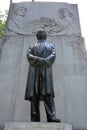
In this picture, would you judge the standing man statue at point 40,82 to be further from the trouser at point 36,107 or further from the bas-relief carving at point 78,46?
the bas-relief carving at point 78,46

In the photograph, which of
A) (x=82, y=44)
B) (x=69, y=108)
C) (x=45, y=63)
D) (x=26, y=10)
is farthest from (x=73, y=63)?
(x=26, y=10)

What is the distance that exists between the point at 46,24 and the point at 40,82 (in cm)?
372

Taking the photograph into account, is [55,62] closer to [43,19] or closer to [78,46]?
[78,46]

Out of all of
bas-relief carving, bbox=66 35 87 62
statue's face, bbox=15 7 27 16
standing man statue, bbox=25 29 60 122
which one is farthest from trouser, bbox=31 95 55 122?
statue's face, bbox=15 7 27 16

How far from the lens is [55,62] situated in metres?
8.33

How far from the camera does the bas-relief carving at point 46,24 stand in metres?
9.21

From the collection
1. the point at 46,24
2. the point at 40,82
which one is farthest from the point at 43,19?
the point at 40,82

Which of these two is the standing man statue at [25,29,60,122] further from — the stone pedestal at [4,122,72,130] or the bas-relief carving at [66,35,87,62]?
the bas-relief carving at [66,35,87,62]

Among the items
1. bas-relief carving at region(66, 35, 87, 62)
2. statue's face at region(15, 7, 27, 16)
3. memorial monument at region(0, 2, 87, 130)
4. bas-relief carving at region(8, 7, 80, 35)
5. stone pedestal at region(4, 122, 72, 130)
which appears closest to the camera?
stone pedestal at region(4, 122, 72, 130)

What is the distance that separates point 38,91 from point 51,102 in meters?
0.43

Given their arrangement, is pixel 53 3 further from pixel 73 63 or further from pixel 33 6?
pixel 73 63

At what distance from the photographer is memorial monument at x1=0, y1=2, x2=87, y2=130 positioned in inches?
292

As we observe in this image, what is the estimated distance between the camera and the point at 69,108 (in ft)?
24.3

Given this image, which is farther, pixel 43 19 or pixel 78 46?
pixel 43 19
